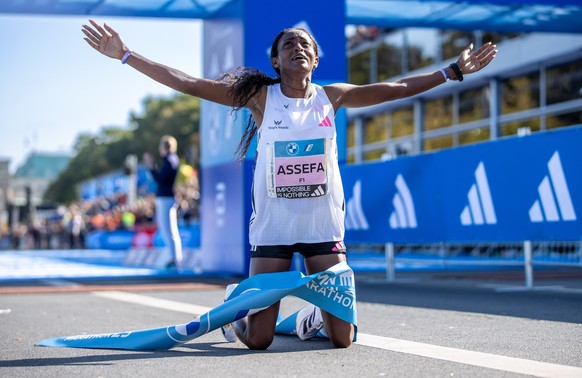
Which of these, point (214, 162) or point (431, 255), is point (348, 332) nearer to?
point (214, 162)

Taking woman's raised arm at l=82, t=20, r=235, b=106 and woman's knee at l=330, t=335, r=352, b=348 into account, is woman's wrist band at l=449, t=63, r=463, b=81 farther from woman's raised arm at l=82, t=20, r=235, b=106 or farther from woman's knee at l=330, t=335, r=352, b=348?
woman's knee at l=330, t=335, r=352, b=348

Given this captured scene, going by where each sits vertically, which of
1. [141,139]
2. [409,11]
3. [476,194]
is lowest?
[476,194]

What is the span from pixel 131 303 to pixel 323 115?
13.4 ft

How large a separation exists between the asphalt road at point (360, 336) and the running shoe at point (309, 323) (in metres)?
0.08

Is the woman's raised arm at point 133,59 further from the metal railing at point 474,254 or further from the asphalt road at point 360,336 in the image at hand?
the metal railing at point 474,254

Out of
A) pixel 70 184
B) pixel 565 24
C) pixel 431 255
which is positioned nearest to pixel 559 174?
pixel 565 24

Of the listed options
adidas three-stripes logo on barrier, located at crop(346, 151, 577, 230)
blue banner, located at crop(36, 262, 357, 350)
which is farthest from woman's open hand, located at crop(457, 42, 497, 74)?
adidas three-stripes logo on barrier, located at crop(346, 151, 577, 230)

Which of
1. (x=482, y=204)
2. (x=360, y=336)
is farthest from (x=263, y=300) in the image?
(x=482, y=204)

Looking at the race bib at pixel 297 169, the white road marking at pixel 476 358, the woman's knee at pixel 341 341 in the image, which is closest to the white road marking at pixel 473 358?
the white road marking at pixel 476 358

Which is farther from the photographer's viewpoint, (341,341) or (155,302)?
(155,302)

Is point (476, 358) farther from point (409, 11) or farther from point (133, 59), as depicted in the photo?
point (409, 11)

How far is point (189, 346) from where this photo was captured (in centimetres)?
573

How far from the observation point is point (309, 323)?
233 inches

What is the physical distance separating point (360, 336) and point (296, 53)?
6.29 ft
